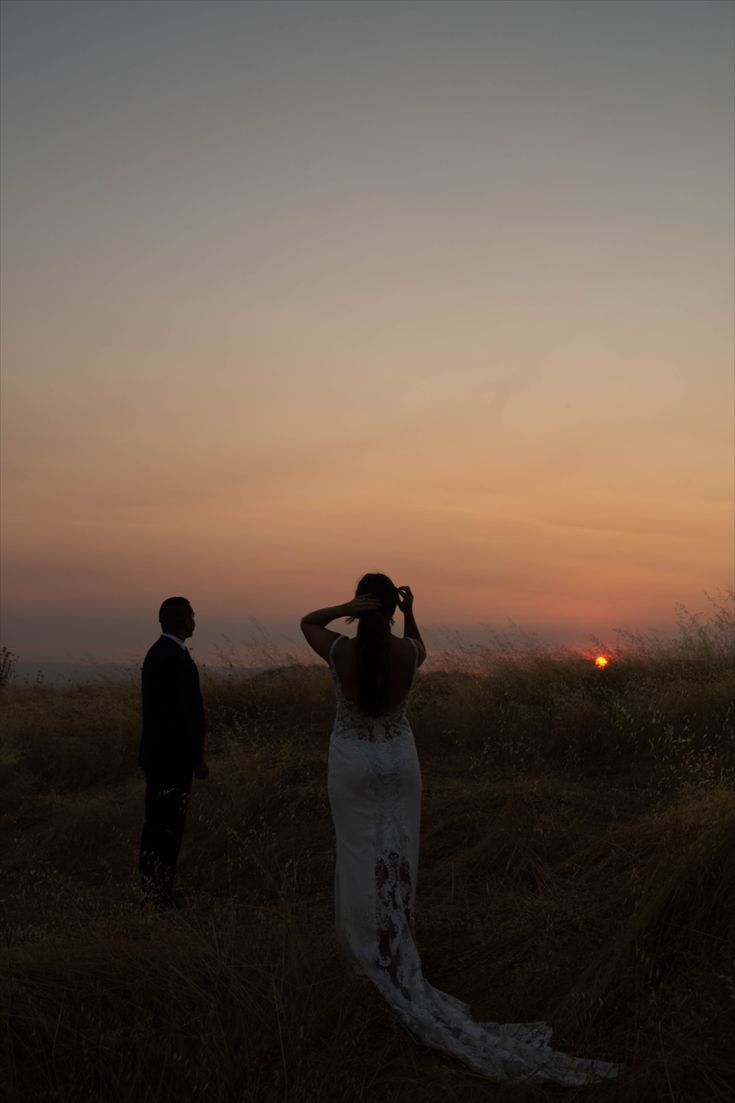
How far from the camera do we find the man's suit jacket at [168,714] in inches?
288

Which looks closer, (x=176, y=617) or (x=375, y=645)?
(x=375, y=645)

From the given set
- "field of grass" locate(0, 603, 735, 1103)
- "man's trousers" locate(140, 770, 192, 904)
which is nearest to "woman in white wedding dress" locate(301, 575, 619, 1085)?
"field of grass" locate(0, 603, 735, 1103)

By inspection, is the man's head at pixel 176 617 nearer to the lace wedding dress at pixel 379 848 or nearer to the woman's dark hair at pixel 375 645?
the lace wedding dress at pixel 379 848

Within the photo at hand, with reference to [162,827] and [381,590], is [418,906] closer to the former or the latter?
[162,827]

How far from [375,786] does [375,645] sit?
777mm

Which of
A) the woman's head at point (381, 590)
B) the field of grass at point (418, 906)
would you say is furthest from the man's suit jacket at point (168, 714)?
the woman's head at point (381, 590)

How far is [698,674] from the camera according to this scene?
1138 centimetres

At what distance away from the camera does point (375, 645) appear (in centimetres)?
512

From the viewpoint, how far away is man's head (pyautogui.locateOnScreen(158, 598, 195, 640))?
7.34 metres

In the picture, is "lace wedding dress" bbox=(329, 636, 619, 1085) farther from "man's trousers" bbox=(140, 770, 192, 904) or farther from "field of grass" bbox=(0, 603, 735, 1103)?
"man's trousers" bbox=(140, 770, 192, 904)

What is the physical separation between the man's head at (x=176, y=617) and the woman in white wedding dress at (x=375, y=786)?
2256 millimetres

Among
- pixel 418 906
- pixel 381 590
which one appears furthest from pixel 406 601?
pixel 418 906

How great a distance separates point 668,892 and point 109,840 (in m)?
5.61

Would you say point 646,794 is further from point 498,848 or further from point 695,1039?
point 695,1039
